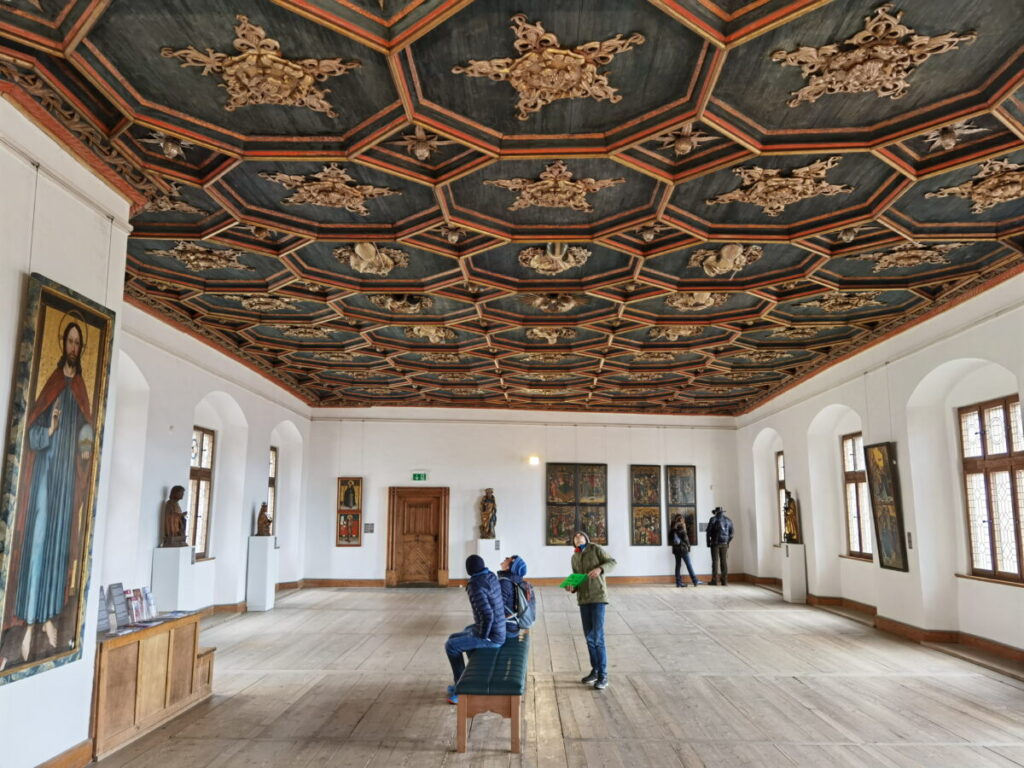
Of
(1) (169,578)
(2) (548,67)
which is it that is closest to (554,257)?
(2) (548,67)

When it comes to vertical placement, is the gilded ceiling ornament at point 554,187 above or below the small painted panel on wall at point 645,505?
above

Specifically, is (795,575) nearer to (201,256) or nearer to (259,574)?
(259,574)

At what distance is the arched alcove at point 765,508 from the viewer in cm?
1736

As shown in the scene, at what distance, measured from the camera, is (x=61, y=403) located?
15.7 feet

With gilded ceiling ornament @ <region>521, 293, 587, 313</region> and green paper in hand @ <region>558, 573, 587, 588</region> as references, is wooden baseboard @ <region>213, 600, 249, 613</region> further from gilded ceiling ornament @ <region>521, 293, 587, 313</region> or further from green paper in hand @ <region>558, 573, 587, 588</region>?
gilded ceiling ornament @ <region>521, 293, 587, 313</region>

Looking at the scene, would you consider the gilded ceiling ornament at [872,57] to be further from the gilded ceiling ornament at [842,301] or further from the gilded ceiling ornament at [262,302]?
the gilded ceiling ornament at [262,302]

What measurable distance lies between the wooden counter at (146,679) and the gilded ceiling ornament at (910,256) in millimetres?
7822

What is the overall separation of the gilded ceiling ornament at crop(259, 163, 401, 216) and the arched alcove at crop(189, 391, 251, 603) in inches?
281

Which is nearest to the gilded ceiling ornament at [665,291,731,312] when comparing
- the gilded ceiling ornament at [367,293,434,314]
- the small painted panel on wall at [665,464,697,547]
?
the gilded ceiling ornament at [367,293,434,314]

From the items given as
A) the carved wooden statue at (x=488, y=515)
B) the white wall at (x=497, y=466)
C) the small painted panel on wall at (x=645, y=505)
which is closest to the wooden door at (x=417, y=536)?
the white wall at (x=497, y=466)

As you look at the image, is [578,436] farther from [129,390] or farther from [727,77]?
[727,77]

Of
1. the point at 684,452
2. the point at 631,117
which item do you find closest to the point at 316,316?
the point at 631,117

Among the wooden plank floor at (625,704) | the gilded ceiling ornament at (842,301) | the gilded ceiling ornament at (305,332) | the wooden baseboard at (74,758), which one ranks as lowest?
the wooden plank floor at (625,704)

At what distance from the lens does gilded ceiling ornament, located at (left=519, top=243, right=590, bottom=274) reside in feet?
24.2
